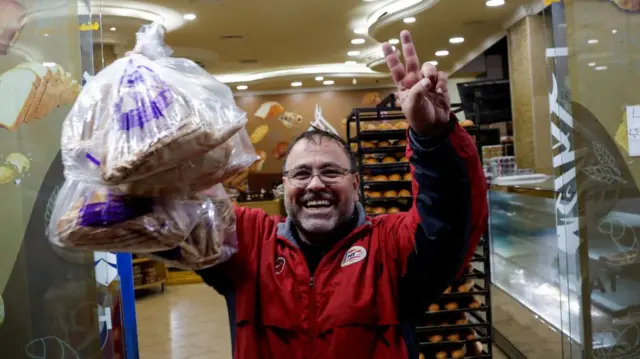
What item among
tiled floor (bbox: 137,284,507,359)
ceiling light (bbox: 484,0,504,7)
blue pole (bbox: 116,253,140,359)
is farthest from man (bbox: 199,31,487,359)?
ceiling light (bbox: 484,0,504,7)

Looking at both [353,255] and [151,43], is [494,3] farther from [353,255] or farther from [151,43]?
[151,43]

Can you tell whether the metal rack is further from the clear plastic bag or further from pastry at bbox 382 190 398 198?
the clear plastic bag

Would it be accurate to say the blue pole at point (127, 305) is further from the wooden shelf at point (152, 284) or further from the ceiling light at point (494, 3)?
the ceiling light at point (494, 3)

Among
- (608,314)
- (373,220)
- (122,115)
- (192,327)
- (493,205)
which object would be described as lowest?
(192,327)

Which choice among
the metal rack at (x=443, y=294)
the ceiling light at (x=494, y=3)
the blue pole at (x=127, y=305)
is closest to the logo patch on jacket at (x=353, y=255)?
the blue pole at (x=127, y=305)

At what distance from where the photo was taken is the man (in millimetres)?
1287

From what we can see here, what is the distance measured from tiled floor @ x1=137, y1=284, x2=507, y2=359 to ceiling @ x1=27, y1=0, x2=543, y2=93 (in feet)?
10.5

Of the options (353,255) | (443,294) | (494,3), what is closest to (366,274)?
(353,255)

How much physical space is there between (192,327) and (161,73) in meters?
5.01

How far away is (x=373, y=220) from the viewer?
1.58 metres

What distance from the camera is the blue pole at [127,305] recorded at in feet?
8.27

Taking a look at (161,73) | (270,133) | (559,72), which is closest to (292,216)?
(161,73)

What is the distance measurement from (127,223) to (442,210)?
0.72 metres

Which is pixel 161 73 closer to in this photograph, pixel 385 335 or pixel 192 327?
pixel 385 335
